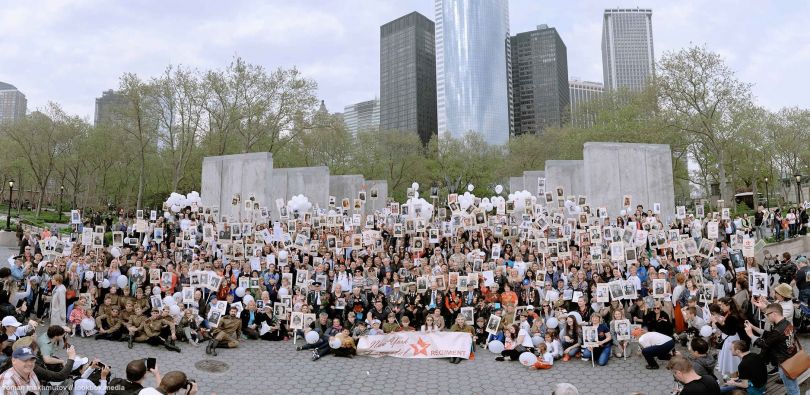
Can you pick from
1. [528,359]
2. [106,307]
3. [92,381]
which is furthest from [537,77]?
[92,381]

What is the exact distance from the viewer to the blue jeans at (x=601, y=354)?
1115cm

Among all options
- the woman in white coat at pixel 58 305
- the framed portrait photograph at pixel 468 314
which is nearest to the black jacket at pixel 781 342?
the framed portrait photograph at pixel 468 314

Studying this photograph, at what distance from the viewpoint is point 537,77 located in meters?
144

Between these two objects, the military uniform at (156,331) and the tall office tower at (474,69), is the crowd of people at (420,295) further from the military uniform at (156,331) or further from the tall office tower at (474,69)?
the tall office tower at (474,69)

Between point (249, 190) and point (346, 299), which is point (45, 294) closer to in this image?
point (346, 299)

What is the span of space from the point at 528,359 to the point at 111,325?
10116 millimetres

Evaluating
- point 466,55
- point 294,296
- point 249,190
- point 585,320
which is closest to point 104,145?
point 249,190

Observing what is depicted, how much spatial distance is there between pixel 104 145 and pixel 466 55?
11362 cm

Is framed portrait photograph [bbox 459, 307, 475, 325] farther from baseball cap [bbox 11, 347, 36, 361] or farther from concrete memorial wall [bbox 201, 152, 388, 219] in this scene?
concrete memorial wall [bbox 201, 152, 388, 219]

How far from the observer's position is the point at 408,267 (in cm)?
1576

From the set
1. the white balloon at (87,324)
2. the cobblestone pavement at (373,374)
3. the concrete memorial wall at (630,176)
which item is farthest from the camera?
the concrete memorial wall at (630,176)

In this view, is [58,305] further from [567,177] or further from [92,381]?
[567,177]

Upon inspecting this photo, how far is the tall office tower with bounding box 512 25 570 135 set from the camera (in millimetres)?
138875

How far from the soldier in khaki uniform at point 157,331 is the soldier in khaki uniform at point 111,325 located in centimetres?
65
